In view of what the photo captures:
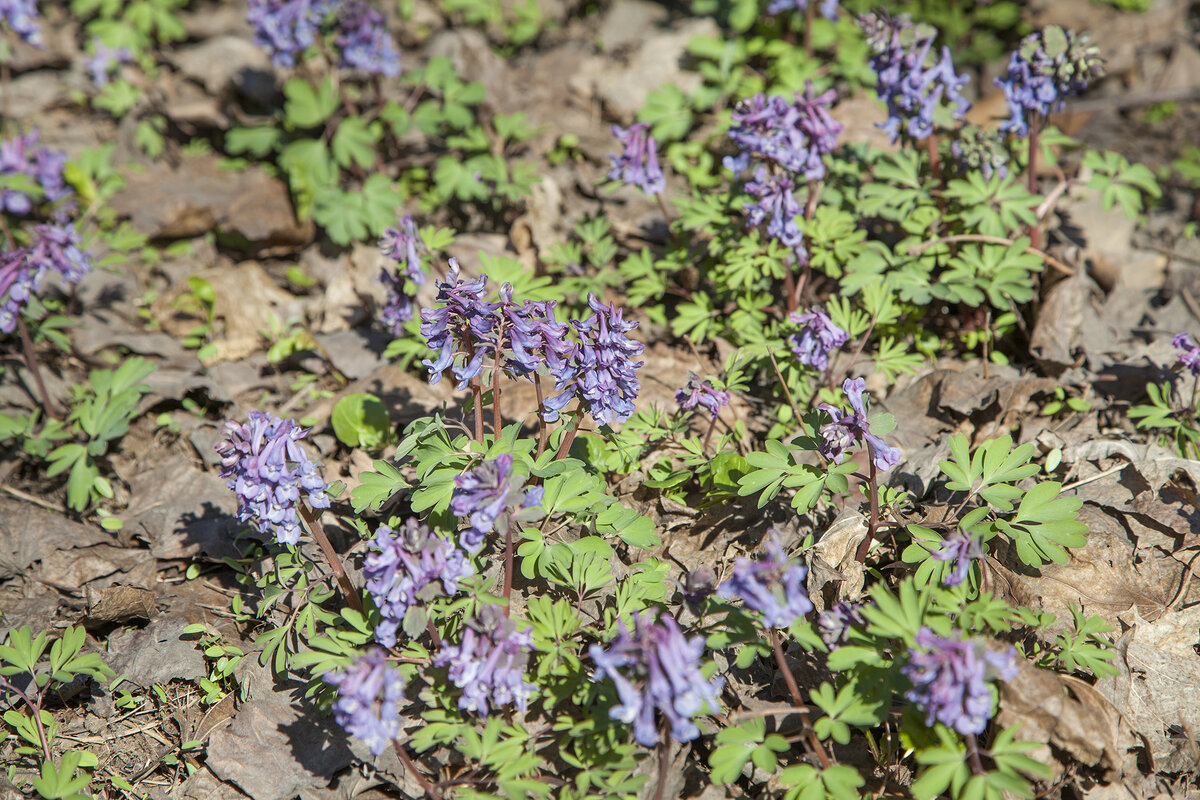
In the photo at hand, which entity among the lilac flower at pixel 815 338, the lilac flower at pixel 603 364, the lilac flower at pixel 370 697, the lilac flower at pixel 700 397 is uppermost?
the lilac flower at pixel 603 364

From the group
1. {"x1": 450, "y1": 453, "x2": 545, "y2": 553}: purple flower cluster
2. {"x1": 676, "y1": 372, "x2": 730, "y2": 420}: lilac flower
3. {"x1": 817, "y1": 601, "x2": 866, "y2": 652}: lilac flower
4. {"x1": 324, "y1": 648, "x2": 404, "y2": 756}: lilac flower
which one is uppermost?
{"x1": 450, "y1": 453, "x2": 545, "y2": 553}: purple flower cluster

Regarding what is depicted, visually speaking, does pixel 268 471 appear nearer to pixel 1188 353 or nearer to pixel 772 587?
pixel 772 587

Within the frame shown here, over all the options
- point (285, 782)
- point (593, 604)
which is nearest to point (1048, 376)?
point (593, 604)

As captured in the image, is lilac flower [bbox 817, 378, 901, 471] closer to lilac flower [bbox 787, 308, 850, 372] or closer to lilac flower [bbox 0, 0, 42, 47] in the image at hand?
lilac flower [bbox 787, 308, 850, 372]

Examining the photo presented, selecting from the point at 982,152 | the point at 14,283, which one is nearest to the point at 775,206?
the point at 982,152

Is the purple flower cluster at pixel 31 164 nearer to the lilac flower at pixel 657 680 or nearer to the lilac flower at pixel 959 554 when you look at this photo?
the lilac flower at pixel 657 680

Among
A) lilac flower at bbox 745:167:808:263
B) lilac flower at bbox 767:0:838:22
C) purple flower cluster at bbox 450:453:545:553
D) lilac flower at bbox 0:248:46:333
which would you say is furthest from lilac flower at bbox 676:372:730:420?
lilac flower at bbox 0:248:46:333

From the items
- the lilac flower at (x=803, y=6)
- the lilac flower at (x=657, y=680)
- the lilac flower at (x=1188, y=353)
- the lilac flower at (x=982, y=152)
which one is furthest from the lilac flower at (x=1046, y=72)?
the lilac flower at (x=657, y=680)
